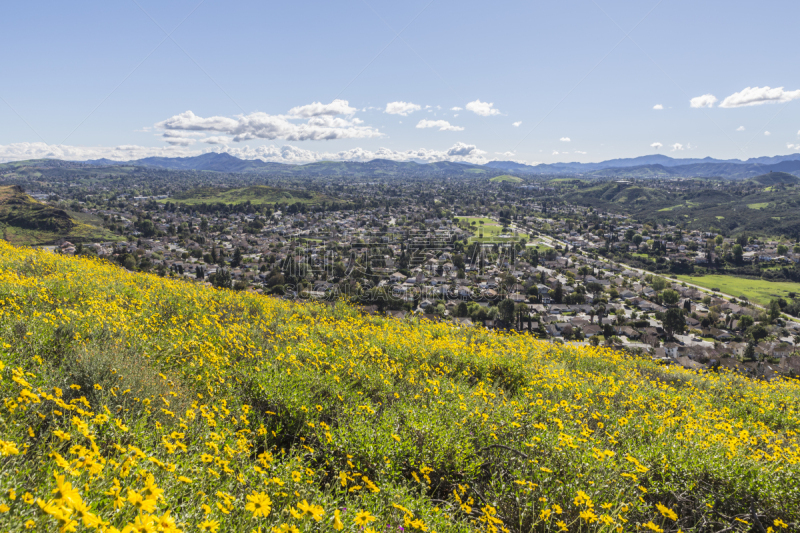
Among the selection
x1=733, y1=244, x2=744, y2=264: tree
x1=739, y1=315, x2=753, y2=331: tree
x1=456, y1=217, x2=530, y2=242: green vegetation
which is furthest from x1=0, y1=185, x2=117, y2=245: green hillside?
x1=733, y1=244, x2=744, y2=264: tree

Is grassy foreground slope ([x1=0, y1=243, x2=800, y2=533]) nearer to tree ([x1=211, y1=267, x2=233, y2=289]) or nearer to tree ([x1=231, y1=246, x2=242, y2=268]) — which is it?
tree ([x1=211, y1=267, x2=233, y2=289])

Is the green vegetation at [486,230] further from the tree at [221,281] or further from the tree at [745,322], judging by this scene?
the tree at [221,281]

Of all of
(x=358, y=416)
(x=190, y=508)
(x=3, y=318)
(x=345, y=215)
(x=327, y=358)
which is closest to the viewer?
(x=190, y=508)

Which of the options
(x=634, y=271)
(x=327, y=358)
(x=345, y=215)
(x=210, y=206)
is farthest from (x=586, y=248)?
(x=210, y=206)

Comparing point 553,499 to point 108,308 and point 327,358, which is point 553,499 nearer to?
point 327,358

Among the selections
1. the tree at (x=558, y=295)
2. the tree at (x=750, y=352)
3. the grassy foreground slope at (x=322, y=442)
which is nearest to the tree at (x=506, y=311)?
the tree at (x=750, y=352)
